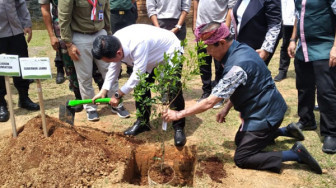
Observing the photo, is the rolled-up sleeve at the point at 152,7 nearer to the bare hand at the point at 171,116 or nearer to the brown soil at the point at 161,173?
the bare hand at the point at 171,116

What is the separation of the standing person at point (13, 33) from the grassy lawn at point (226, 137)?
0.26 metres

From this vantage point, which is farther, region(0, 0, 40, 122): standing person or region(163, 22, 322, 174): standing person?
region(0, 0, 40, 122): standing person

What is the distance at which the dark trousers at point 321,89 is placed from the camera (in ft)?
11.1

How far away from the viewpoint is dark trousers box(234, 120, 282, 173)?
10.2 ft

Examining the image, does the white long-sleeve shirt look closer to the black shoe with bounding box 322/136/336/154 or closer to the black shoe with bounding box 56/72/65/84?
the black shoe with bounding box 322/136/336/154

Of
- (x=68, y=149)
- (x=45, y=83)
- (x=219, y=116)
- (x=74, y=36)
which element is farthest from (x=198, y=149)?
(x=45, y=83)

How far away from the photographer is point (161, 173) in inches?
133

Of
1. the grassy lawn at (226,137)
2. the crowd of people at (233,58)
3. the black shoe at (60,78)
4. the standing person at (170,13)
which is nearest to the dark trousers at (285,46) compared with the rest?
the grassy lawn at (226,137)

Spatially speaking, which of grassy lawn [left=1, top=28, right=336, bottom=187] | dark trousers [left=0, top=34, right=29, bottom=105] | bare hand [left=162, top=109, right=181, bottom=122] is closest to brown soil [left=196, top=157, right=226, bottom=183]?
grassy lawn [left=1, top=28, right=336, bottom=187]

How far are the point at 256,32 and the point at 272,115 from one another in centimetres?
123

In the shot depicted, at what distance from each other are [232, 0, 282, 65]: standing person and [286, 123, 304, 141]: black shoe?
0.94 meters

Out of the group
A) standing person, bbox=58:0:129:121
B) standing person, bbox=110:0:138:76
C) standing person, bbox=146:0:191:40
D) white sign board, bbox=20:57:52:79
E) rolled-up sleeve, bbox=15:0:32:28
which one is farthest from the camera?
standing person, bbox=110:0:138:76

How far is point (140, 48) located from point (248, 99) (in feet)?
4.15

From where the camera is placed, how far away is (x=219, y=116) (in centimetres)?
346
